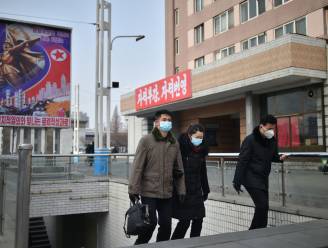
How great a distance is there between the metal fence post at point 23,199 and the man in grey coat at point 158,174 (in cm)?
118

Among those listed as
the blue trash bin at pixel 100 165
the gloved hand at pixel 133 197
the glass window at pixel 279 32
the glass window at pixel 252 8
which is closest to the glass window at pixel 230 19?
the glass window at pixel 252 8

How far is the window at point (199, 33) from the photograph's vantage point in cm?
2725

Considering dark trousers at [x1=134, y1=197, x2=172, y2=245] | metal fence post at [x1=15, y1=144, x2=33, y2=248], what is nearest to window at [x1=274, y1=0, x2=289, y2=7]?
dark trousers at [x1=134, y1=197, x2=172, y2=245]

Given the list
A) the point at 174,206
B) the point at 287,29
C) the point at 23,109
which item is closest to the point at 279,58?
the point at 287,29

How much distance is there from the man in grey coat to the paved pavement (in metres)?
0.59

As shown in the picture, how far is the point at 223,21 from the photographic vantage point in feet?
81.9

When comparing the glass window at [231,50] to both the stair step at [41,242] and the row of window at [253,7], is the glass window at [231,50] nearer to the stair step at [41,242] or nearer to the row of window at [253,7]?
the row of window at [253,7]

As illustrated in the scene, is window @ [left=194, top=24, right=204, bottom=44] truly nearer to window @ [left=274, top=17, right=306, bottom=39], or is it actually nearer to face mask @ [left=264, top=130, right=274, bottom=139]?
window @ [left=274, top=17, right=306, bottom=39]

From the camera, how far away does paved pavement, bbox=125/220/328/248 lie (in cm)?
405

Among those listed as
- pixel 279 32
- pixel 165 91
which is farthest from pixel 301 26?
pixel 165 91

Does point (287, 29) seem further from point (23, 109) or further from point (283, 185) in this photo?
point (283, 185)

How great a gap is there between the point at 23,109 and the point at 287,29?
1331cm

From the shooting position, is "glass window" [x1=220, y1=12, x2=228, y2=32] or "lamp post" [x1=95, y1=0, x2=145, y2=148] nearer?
"lamp post" [x1=95, y1=0, x2=145, y2=148]

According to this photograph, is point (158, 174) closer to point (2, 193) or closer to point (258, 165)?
point (258, 165)
